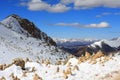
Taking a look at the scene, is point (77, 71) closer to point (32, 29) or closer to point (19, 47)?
point (19, 47)

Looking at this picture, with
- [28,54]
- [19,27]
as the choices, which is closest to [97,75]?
Answer: [28,54]

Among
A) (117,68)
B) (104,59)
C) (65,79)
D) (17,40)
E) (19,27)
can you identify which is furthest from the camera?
(19,27)

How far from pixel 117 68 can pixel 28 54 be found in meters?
35.6

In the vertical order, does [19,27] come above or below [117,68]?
above

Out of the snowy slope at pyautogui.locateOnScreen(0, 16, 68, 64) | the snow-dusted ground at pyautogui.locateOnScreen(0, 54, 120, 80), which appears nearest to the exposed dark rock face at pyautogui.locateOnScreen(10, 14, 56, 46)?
the snowy slope at pyautogui.locateOnScreen(0, 16, 68, 64)

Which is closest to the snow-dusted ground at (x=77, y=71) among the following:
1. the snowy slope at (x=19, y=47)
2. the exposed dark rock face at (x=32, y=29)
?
the snowy slope at (x=19, y=47)

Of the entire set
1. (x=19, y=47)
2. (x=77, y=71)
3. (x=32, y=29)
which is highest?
(x=32, y=29)

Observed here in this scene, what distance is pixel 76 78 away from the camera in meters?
26.1

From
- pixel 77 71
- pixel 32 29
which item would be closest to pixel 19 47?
pixel 32 29

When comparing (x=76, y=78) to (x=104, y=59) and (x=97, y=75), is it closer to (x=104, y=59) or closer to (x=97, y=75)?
(x=97, y=75)

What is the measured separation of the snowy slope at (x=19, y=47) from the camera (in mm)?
57700

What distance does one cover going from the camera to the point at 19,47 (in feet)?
219

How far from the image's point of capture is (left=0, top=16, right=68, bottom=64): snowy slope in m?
57.7

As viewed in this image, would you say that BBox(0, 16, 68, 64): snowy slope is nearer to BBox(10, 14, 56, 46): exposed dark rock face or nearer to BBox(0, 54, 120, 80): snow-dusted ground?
BBox(10, 14, 56, 46): exposed dark rock face
